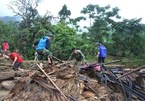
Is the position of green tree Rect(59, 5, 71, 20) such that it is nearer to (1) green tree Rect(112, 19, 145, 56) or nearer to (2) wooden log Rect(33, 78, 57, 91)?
(1) green tree Rect(112, 19, 145, 56)

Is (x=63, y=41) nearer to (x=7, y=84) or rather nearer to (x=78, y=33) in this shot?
(x=78, y=33)

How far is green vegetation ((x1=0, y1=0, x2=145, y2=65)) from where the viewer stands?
28000 millimetres

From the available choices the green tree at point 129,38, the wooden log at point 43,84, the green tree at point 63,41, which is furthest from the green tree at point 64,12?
the wooden log at point 43,84

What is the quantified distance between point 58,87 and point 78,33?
1008 inches

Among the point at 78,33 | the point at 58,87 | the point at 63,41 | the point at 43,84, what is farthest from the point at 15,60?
the point at 78,33

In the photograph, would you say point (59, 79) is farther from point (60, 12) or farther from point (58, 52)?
point (60, 12)

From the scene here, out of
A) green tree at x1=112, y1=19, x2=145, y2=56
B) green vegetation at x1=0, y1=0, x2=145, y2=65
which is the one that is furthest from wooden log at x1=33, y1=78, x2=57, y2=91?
green tree at x1=112, y1=19, x2=145, y2=56

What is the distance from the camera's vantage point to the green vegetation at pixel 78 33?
2800 centimetres

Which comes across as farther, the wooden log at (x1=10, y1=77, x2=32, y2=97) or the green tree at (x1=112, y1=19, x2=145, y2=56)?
the green tree at (x1=112, y1=19, x2=145, y2=56)

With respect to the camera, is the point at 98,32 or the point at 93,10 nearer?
the point at 98,32

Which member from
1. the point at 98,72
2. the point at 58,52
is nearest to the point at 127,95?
the point at 98,72

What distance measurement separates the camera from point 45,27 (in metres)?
28.7

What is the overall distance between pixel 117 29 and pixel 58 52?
988 centimetres

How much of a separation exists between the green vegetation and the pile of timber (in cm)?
1595
